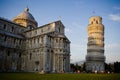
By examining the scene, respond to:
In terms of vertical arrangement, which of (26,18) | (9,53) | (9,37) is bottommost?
(9,53)

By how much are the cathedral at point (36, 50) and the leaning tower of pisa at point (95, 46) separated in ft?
60.9

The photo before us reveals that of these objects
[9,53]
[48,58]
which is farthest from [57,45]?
[9,53]

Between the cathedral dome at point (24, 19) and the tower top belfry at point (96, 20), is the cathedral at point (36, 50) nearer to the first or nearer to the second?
the cathedral dome at point (24, 19)

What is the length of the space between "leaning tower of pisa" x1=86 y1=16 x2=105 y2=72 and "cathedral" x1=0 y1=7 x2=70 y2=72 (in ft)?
60.9

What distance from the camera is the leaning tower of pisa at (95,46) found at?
190 feet

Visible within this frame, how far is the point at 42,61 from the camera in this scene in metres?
37.7

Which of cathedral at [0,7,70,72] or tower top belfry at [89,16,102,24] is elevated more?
tower top belfry at [89,16,102,24]

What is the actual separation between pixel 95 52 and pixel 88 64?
5676mm

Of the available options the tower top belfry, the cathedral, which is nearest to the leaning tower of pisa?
the tower top belfry

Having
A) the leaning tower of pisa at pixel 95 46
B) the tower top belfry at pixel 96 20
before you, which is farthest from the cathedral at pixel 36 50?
the tower top belfry at pixel 96 20

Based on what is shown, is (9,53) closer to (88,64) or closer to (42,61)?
(42,61)

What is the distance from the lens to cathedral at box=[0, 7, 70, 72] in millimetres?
38469

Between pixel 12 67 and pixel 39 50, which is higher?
pixel 39 50

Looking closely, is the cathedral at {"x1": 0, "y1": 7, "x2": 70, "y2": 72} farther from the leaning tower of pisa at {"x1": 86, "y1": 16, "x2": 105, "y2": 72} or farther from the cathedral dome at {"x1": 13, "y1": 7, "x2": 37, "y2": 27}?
the leaning tower of pisa at {"x1": 86, "y1": 16, "x2": 105, "y2": 72}
